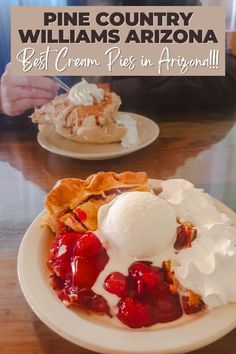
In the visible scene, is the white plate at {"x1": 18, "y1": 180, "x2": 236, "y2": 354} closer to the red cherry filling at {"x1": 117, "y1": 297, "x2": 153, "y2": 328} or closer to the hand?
the red cherry filling at {"x1": 117, "y1": 297, "x2": 153, "y2": 328}

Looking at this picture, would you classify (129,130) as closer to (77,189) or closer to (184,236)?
(77,189)

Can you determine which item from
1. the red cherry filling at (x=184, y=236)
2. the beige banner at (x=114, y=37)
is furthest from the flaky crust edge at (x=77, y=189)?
the beige banner at (x=114, y=37)

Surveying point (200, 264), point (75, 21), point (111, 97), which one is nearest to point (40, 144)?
point (111, 97)

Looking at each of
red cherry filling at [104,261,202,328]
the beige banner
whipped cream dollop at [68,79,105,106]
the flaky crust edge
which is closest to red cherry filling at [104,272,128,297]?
red cherry filling at [104,261,202,328]

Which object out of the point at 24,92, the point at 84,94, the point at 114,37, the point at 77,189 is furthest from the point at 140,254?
the point at 24,92

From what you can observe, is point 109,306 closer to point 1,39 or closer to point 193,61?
point 193,61
